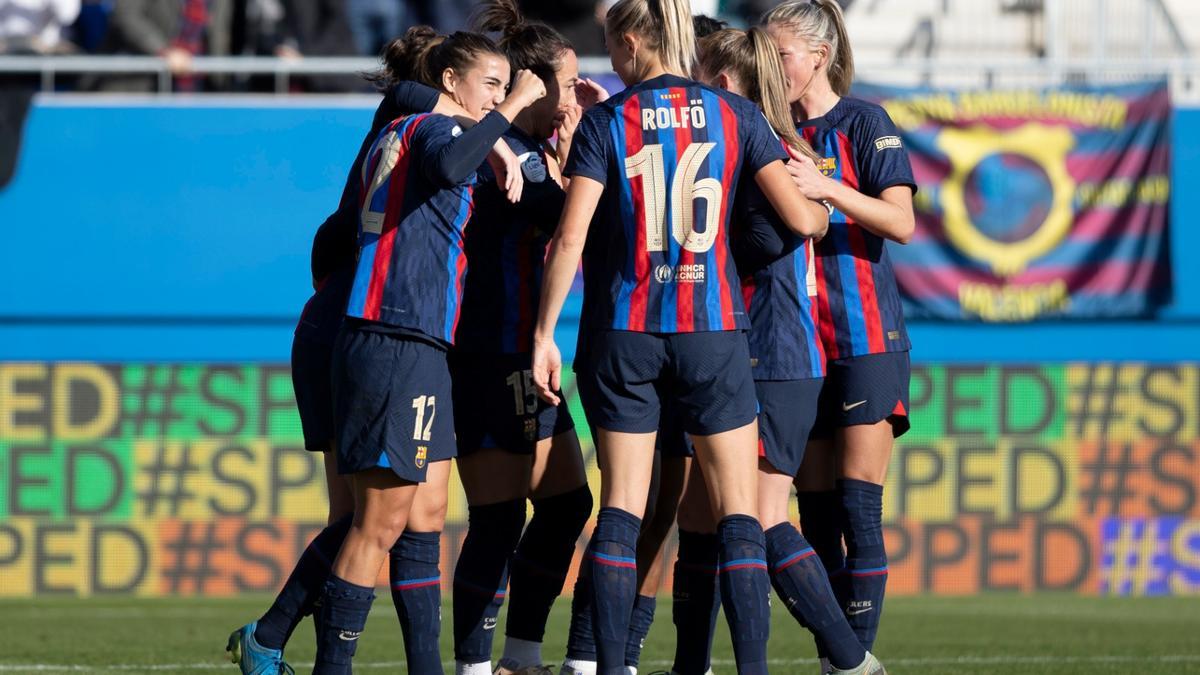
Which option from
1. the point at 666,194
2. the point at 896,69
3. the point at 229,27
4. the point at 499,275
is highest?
the point at 229,27

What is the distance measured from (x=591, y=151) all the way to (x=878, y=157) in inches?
43.9

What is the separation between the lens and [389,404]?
16.6ft

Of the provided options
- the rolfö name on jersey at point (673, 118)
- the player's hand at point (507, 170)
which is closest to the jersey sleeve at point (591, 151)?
the rolfö name on jersey at point (673, 118)

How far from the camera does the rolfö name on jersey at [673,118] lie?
5023 mm

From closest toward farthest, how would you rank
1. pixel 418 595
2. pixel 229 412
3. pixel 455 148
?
pixel 455 148
pixel 418 595
pixel 229 412

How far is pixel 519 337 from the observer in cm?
561

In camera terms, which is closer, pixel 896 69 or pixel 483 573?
pixel 483 573

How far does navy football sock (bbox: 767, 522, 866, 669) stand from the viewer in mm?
5195

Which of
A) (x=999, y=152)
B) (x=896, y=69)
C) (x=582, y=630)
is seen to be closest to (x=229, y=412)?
(x=896, y=69)

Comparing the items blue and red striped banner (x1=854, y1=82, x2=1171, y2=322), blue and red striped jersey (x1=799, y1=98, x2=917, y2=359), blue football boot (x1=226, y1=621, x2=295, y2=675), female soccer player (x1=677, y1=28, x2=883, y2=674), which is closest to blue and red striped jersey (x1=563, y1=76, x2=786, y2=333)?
female soccer player (x1=677, y1=28, x2=883, y2=674)

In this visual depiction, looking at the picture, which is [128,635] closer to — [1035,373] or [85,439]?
[85,439]

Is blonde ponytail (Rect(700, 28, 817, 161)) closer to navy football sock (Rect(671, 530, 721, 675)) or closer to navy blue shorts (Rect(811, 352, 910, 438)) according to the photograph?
navy blue shorts (Rect(811, 352, 910, 438))

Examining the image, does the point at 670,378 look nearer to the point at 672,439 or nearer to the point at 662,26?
the point at 672,439

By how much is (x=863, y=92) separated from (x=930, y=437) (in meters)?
2.68
